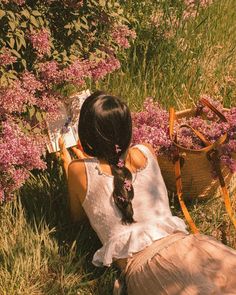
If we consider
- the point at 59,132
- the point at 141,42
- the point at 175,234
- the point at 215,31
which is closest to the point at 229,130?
the point at 175,234

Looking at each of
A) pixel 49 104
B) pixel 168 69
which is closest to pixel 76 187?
pixel 49 104

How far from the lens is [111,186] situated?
240 cm

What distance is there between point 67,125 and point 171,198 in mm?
837

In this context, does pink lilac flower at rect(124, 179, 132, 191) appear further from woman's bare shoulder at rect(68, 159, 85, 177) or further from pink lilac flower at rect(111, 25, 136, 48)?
pink lilac flower at rect(111, 25, 136, 48)

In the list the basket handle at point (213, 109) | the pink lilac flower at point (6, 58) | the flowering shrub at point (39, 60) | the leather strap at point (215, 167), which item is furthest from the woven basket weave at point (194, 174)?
the pink lilac flower at point (6, 58)

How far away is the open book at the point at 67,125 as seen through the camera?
300cm

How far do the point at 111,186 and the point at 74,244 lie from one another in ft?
1.47

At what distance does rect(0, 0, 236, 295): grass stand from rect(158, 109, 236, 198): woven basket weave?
89 millimetres

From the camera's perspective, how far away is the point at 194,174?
296 centimetres

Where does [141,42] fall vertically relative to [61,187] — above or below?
above

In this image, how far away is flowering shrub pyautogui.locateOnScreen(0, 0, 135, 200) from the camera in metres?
2.54

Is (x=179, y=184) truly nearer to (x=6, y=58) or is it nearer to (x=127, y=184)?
(x=127, y=184)

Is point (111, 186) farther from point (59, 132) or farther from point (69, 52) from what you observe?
point (69, 52)

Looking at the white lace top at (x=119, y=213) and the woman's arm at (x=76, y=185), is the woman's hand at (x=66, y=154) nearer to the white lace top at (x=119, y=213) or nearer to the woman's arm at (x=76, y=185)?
the woman's arm at (x=76, y=185)
